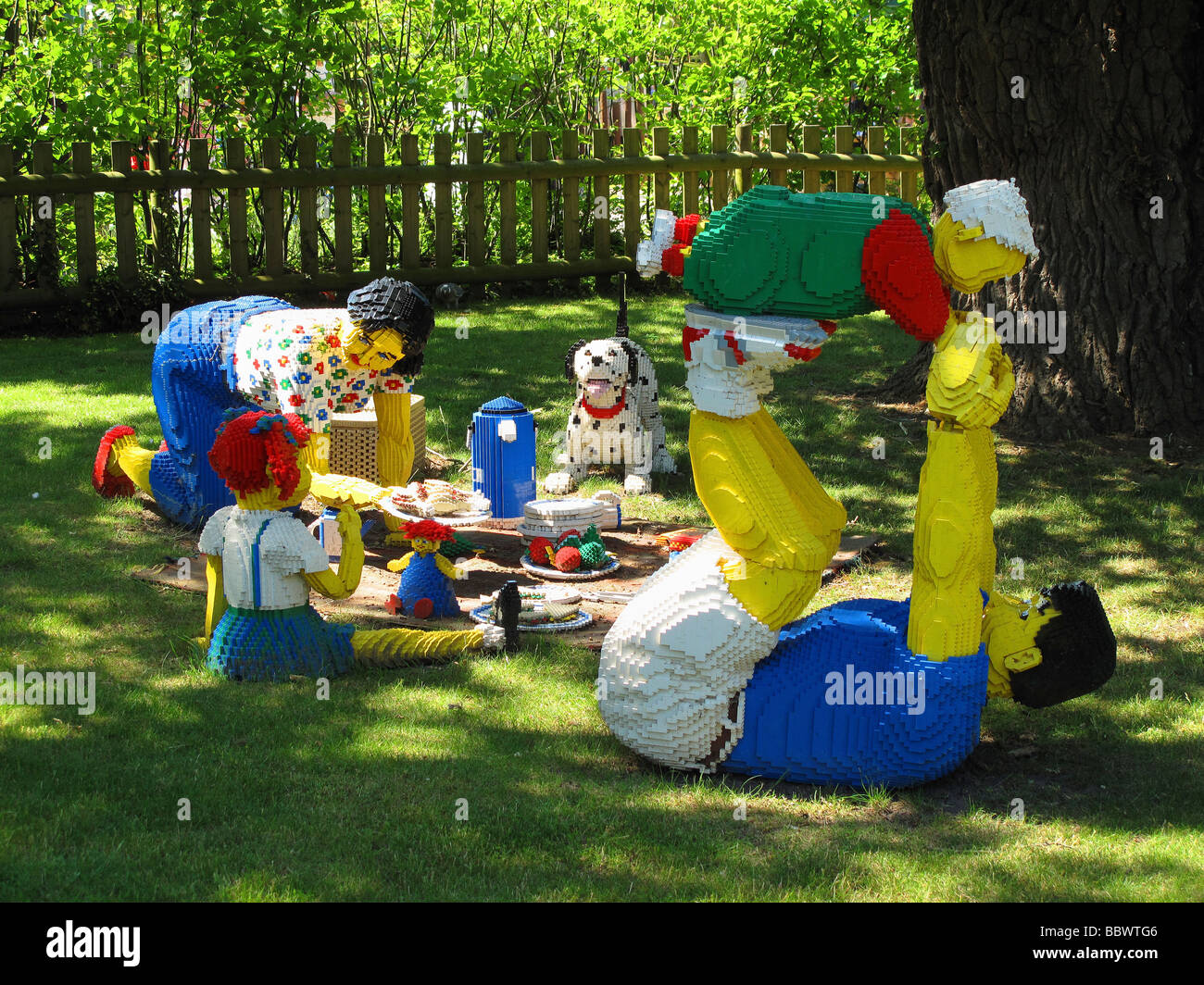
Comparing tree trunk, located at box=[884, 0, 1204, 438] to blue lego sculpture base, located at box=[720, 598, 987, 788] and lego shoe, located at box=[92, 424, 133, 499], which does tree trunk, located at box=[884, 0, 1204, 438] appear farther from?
lego shoe, located at box=[92, 424, 133, 499]

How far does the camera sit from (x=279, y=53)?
12.3 meters

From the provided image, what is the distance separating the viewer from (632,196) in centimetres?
1309

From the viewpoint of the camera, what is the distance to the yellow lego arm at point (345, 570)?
5.28 metres

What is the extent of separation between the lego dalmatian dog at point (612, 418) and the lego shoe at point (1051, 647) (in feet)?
12.1

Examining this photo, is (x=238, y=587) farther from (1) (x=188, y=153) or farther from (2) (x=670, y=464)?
(1) (x=188, y=153)

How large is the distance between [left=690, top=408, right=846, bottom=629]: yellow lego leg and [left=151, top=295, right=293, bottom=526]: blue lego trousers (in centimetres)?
340

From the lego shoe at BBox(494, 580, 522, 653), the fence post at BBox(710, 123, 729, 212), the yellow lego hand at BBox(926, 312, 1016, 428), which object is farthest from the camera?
the fence post at BBox(710, 123, 729, 212)

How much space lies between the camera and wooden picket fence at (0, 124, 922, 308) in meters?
11.2

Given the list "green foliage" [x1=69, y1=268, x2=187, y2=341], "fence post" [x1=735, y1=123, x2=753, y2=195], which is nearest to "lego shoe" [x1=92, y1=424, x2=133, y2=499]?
"green foliage" [x1=69, y1=268, x2=187, y2=341]

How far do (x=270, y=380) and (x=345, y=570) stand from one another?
5.07ft

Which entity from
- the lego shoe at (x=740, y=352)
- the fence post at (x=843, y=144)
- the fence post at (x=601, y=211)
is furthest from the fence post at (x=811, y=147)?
the lego shoe at (x=740, y=352)

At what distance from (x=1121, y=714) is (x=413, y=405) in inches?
173

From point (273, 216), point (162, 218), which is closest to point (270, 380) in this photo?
point (273, 216)

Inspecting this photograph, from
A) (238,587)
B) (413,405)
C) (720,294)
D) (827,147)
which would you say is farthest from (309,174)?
(720,294)
